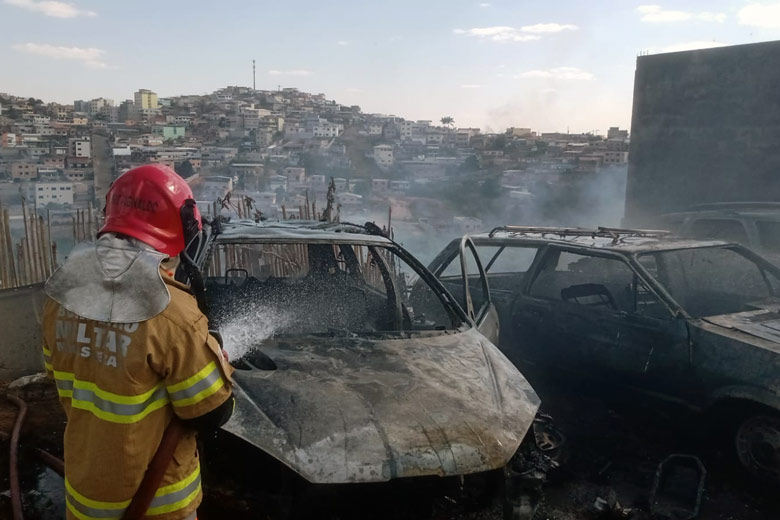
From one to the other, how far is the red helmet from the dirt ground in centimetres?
127

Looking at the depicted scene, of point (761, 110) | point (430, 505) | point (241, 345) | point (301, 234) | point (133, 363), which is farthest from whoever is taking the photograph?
point (761, 110)

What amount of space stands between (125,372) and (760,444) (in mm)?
4177

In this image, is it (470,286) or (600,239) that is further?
(470,286)

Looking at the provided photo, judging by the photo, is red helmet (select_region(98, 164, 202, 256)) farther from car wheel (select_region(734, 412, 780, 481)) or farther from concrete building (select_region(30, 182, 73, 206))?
concrete building (select_region(30, 182, 73, 206))

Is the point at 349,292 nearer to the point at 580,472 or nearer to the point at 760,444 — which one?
the point at 580,472

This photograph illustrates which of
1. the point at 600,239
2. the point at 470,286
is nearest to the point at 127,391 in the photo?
the point at 600,239

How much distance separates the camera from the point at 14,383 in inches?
224

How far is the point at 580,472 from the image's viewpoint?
4.37 m

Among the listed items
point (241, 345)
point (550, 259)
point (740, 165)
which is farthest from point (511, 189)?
point (241, 345)

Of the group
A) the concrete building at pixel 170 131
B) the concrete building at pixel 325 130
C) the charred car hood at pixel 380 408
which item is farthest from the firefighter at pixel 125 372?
the concrete building at pixel 325 130

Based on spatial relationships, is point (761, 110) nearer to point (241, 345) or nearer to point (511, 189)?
point (241, 345)

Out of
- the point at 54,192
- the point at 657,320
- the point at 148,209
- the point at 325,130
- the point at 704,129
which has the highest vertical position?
the point at 325,130

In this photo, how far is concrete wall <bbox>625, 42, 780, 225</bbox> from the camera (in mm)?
11969

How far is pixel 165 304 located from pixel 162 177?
1.78 ft
